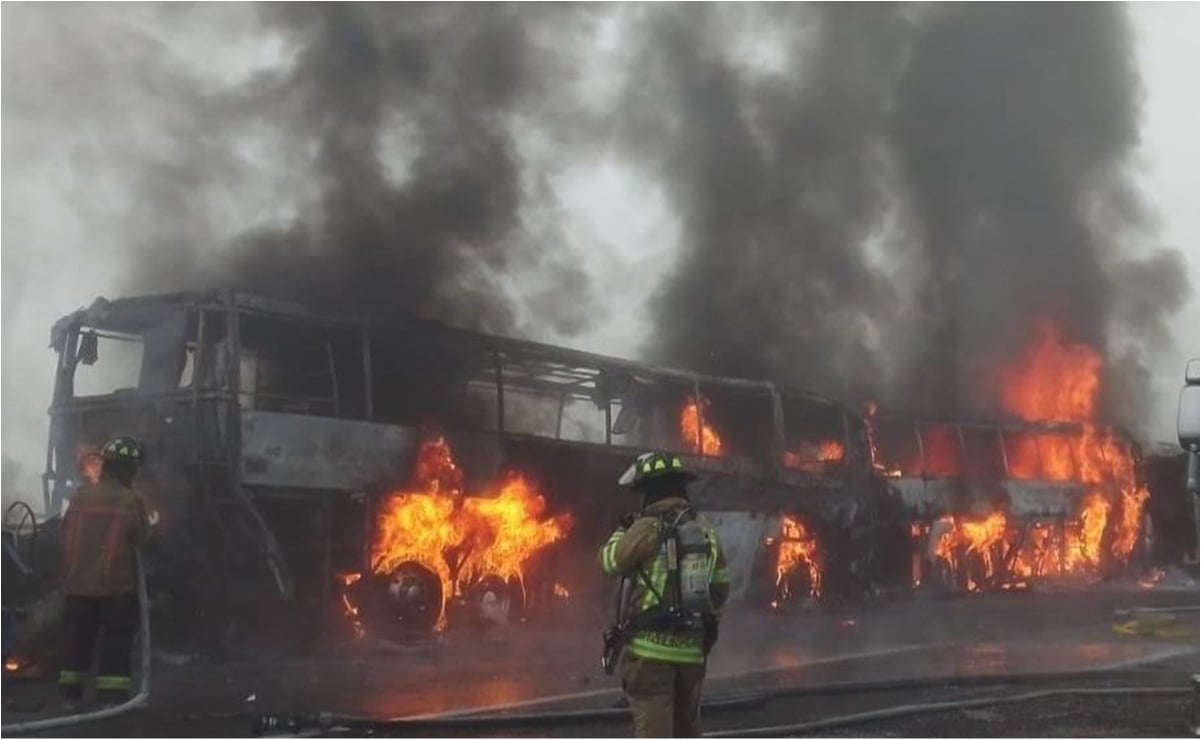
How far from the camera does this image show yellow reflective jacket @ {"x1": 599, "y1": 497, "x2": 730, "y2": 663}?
4633 mm

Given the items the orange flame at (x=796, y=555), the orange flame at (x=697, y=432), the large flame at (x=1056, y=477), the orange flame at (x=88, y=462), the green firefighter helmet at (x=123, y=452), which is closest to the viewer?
the green firefighter helmet at (x=123, y=452)

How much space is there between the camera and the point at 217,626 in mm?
A: 8680

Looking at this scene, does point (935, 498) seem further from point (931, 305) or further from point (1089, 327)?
point (1089, 327)

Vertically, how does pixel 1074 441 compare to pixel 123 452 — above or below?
above

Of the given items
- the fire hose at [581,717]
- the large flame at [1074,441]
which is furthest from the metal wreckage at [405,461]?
the large flame at [1074,441]

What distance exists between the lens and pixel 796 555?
12.9m

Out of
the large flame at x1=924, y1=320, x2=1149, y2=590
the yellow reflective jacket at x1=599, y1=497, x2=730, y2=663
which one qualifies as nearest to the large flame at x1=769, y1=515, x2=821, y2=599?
the large flame at x1=924, y1=320, x2=1149, y2=590

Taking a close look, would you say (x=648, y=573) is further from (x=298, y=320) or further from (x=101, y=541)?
(x=298, y=320)

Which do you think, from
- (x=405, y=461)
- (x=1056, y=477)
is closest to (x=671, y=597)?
(x=405, y=461)

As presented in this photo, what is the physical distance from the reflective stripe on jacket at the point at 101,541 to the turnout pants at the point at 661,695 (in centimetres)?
349

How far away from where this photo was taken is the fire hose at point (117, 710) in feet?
19.9

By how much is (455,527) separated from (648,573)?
540cm

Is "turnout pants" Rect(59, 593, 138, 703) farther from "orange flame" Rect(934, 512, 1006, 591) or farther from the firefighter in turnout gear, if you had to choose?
"orange flame" Rect(934, 512, 1006, 591)

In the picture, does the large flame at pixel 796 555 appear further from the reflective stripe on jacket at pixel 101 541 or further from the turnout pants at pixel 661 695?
the turnout pants at pixel 661 695
